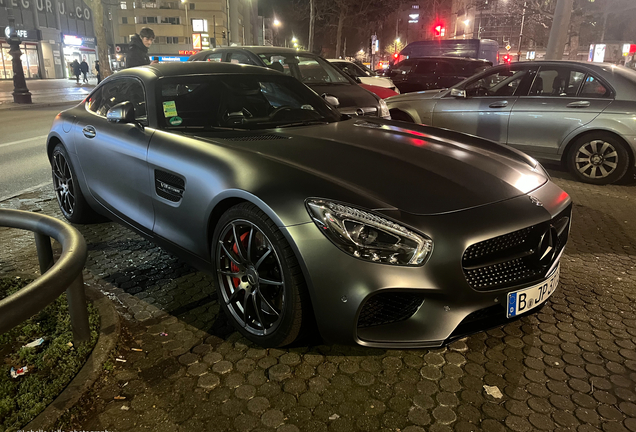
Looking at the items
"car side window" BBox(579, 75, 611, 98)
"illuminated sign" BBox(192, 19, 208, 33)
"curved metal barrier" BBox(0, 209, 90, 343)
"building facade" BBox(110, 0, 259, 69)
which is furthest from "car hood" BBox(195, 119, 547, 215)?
"illuminated sign" BBox(192, 19, 208, 33)

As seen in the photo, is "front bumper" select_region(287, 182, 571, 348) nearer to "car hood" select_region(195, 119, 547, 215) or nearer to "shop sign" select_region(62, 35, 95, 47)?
"car hood" select_region(195, 119, 547, 215)

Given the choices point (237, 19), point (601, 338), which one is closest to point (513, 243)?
point (601, 338)

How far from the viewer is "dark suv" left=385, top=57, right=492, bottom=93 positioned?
14.6 meters

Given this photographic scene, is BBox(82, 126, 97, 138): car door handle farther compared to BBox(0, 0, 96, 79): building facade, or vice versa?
BBox(0, 0, 96, 79): building facade

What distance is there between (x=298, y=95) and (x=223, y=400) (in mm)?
2620

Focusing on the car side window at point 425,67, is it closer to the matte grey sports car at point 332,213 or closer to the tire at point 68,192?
the matte grey sports car at point 332,213

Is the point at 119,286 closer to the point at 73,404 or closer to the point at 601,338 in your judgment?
the point at 73,404

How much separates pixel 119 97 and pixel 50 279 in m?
2.91

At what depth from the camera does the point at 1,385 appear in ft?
7.68

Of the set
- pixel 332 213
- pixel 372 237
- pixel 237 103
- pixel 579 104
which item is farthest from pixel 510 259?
pixel 579 104

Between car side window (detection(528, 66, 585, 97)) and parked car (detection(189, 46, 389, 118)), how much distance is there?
84.2 inches

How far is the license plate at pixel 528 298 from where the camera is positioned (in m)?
2.35

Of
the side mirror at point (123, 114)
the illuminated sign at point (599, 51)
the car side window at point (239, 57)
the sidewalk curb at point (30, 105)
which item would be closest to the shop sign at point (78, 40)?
the sidewalk curb at point (30, 105)

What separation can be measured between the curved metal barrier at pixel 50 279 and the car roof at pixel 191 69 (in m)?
1.66
